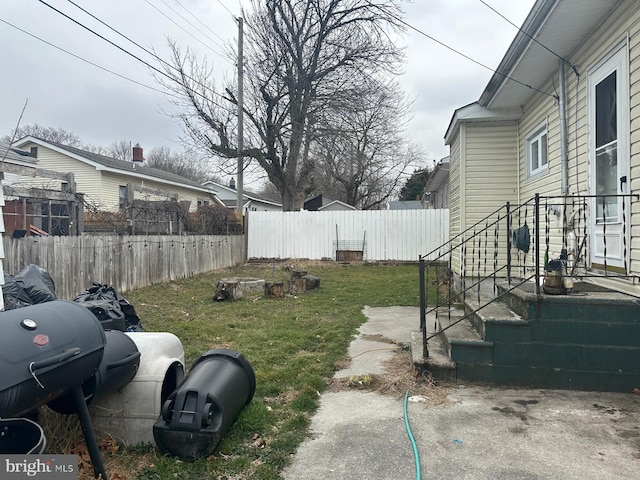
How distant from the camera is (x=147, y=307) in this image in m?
7.59

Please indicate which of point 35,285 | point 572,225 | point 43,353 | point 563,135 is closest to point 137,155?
point 35,285

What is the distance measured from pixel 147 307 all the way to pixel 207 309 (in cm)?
107

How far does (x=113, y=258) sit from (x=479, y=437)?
7.85 metres

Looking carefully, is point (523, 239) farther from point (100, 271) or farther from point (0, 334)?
point (100, 271)

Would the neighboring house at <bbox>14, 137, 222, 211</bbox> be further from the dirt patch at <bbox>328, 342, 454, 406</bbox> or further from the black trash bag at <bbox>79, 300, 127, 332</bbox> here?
the dirt patch at <bbox>328, 342, 454, 406</bbox>

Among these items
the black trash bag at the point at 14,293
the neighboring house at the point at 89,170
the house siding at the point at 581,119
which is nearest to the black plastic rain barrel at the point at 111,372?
the black trash bag at the point at 14,293

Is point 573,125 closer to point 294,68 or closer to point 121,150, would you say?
point 294,68

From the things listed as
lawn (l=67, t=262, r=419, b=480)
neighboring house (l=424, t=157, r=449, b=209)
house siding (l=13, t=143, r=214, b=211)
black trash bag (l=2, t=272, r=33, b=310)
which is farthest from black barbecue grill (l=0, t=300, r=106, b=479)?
house siding (l=13, t=143, r=214, b=211)

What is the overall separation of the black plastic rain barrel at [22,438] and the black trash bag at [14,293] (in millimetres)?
2586

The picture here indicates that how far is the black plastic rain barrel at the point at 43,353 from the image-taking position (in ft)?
6.19

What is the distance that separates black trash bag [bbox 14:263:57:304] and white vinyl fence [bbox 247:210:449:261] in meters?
11.4

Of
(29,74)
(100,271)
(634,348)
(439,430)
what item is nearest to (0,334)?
(439,430)

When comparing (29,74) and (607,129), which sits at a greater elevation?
(29,74)

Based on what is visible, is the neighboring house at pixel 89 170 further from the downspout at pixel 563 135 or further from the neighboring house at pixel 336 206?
the neighboring house at pixel 336 206
